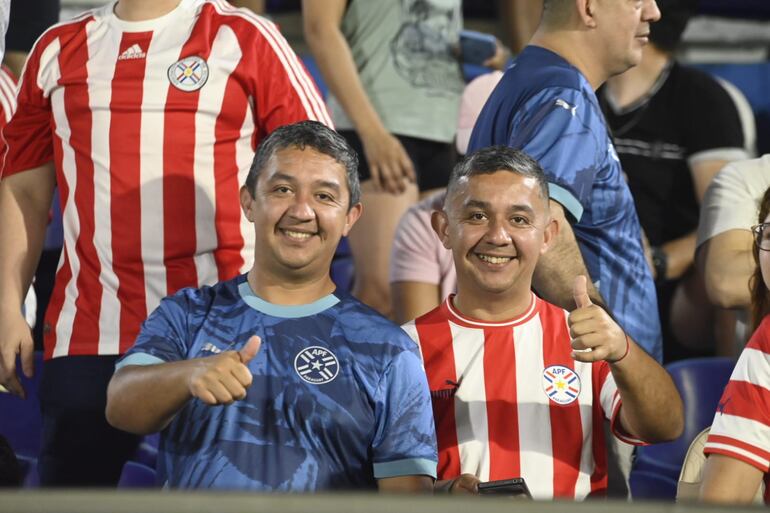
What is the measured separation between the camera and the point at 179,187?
106 inches

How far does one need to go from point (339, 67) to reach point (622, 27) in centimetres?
99

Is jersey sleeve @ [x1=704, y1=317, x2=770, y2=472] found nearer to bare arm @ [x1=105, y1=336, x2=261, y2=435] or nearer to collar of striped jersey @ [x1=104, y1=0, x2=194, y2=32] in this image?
bare arm @ [x1=105, y1=336, x2=261, y2=435]

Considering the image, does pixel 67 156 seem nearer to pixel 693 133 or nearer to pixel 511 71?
pixel 511 71

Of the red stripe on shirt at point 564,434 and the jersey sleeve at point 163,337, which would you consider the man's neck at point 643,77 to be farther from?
the jersey sleeve at point 163,337

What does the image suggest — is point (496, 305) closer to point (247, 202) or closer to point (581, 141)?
point (581, 141)

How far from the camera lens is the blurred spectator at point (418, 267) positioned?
3.45 meters

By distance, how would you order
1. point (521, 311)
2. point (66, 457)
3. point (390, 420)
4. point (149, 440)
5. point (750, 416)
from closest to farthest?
point (750, 416) → point (390, 420) → point (521, 311) → point (66, 457) → point (149, 440)

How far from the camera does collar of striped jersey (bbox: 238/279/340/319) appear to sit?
2318 mm

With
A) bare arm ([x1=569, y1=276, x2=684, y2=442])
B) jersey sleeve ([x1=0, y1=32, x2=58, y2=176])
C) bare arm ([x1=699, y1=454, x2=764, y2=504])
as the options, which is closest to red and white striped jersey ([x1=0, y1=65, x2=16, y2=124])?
jersey sleeve ([x1=0, y1=32, x2=58, y2=176])

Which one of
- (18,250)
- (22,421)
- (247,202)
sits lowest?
(22,421)

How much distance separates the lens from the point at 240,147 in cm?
274

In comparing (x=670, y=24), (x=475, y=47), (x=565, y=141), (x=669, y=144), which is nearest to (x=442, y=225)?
(x=565, y=141)

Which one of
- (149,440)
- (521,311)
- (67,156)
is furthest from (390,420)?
(149,440)

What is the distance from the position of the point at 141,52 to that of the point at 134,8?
113 millimetres
